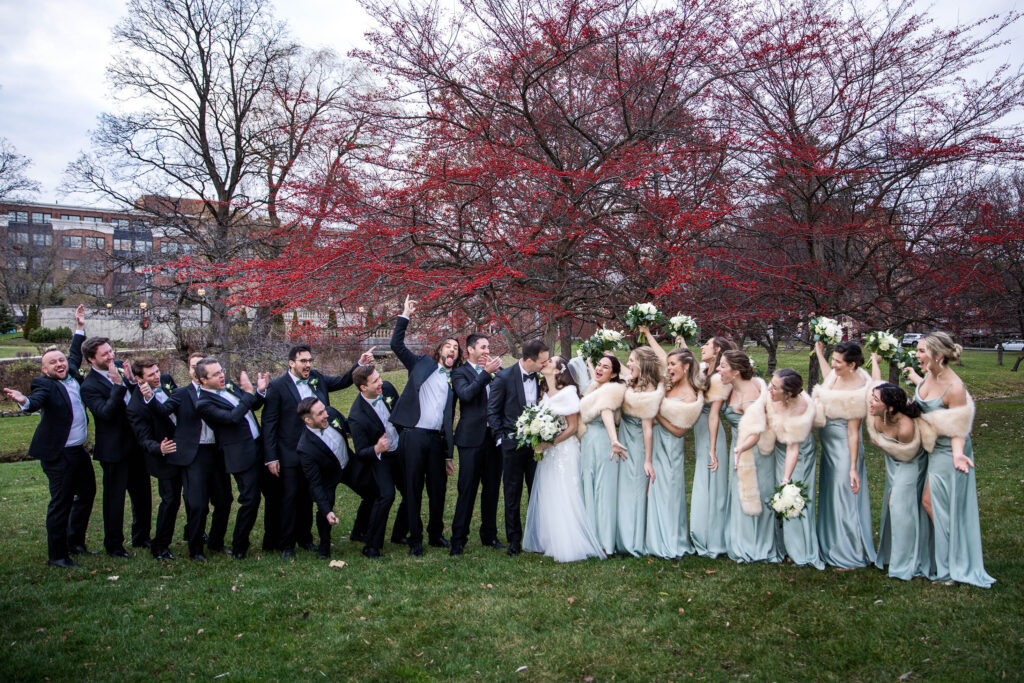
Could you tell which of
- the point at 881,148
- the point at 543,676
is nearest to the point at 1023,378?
the point at 881,148

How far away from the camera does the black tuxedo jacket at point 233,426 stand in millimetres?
6508

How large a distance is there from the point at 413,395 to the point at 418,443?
46 centimetres

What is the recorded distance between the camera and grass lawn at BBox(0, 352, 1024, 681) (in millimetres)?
4340

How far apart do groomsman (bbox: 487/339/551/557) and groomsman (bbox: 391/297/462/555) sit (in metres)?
0.48

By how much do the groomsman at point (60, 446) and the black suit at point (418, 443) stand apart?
117 inches

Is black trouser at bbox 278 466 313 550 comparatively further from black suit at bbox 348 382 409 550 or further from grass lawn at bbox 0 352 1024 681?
black suit at bbox 348 382 409 550

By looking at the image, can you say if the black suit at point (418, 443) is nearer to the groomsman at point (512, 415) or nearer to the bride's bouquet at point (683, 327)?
the groomsman at point (512, 415)

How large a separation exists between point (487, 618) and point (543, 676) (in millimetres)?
872

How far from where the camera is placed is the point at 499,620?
5016 mm

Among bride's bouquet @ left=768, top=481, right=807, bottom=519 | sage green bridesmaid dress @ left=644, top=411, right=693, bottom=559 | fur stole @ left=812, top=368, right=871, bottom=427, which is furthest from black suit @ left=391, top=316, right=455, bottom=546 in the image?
fur stole @ left=812, top=368, right=871, bottom=427

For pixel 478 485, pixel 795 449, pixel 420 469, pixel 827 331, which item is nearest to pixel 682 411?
pixel 795 449

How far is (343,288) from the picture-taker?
9688mm

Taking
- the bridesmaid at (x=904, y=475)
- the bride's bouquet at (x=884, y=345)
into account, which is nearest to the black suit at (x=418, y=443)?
the bridesmaid at (x=904, y=475)

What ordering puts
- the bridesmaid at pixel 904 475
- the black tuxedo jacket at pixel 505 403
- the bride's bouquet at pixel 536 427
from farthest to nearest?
the black tuxedo jacket at pixel 505 403 < the bride's bouquet at pixel 536 427 < the bridesmaid at pixel 904 475
